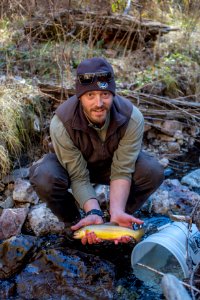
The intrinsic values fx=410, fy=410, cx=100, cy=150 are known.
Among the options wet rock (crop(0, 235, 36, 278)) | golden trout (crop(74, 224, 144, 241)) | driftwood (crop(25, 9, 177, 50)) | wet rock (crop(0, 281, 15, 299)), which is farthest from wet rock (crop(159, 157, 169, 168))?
wet rock (crop(0, 281, 15, 299))

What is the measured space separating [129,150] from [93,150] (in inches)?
10.9

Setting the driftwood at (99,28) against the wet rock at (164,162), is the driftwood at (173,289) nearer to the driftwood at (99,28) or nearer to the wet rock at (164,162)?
the wet rock at (164,162)

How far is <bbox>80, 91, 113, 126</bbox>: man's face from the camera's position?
9.31 ft

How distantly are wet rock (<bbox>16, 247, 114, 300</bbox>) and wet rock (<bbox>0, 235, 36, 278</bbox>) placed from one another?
0.07m

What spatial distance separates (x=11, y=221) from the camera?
3.63m

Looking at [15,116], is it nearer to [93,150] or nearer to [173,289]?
[93,150]

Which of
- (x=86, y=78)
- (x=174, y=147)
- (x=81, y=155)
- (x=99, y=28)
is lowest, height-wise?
(x=174, y=147)

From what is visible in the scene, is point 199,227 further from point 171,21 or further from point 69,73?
point 171,21

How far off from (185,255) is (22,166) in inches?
91.3

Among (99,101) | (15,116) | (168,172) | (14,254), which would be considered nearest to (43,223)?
(14,254)

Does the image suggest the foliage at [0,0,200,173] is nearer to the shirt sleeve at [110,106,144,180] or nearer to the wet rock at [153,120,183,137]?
the wet rock at [153,120,183,137]

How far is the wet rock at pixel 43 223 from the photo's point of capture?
362 cm

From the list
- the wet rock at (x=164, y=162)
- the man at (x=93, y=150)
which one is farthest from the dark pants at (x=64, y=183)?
the wet rock at (x=164, y=162)

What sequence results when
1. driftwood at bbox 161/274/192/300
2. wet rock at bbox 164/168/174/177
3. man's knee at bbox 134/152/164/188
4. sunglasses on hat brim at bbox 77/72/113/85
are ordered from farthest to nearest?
wet rock at bbox 164/168/174/177 → man's knee at bbox 134/152/164/188 → sunglasses on hat brim at bbox 77/72/113/85 → driftwood at bbox 161/274/192/300
